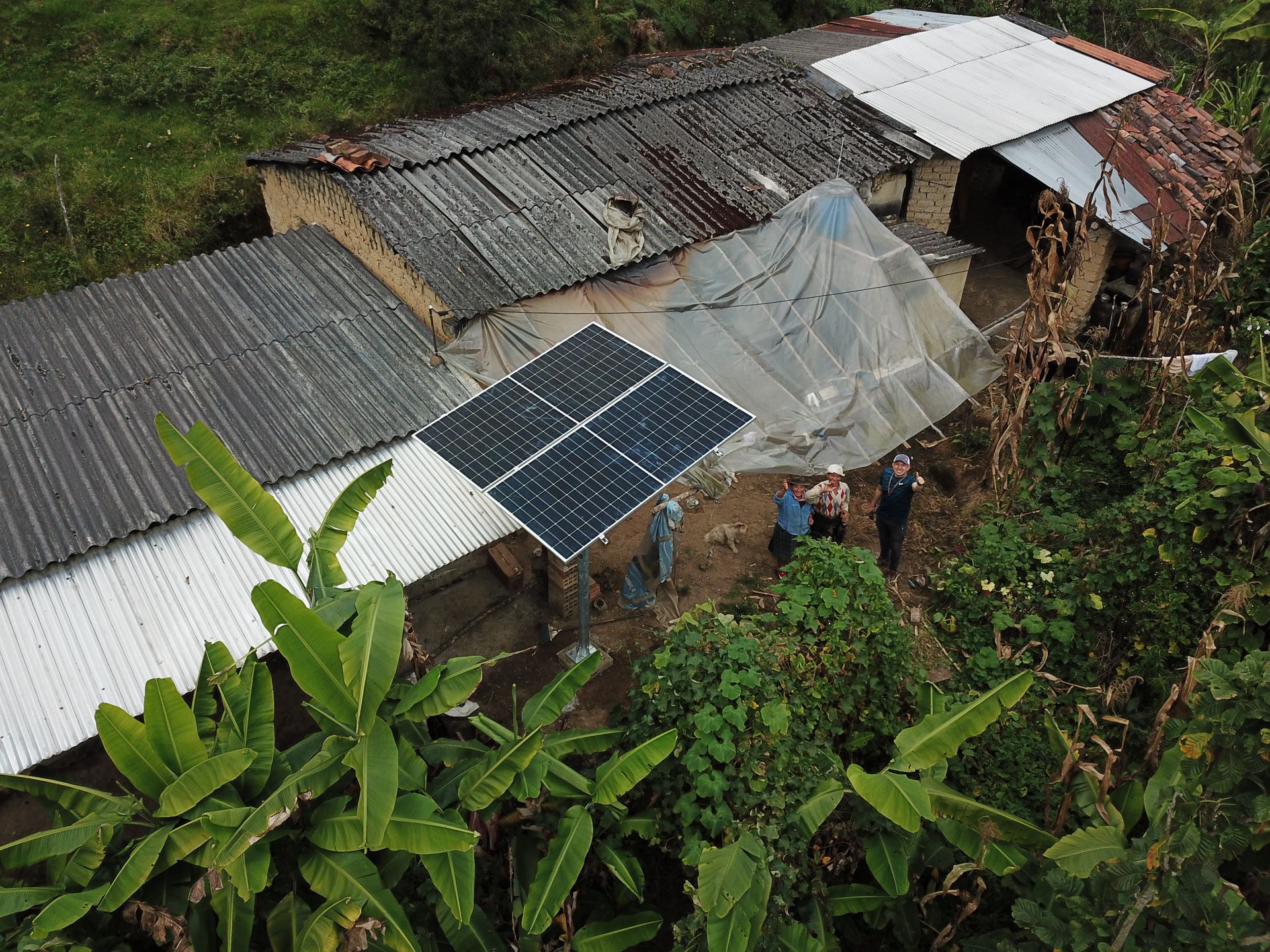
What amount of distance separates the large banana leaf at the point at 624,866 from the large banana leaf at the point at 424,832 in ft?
4.25

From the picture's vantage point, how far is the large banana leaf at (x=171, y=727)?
4.98m

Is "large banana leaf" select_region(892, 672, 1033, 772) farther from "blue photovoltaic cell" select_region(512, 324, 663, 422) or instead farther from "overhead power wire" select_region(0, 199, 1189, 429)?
"overhead power wire" select_region(0, 199, 1189, 429)

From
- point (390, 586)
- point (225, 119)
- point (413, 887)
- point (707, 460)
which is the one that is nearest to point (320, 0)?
point (225, 119)

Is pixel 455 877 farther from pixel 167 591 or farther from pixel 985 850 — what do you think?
pixel 167 591

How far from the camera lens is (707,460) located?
9539 millimetres

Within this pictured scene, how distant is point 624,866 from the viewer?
5.64 m

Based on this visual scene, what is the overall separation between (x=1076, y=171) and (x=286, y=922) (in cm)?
1406

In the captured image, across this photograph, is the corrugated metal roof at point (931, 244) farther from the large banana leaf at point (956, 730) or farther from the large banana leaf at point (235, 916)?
the large banana leaf at point (235, 916)

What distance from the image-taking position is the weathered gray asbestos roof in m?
9.75

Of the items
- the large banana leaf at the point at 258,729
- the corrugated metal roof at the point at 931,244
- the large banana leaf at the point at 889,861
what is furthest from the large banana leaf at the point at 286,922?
the corrugated metal roof at the point at 931,244

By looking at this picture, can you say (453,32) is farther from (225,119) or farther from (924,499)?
(924,499)

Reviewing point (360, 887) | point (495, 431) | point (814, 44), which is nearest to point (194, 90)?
point (814, 44)

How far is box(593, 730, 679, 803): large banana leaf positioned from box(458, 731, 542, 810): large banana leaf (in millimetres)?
588

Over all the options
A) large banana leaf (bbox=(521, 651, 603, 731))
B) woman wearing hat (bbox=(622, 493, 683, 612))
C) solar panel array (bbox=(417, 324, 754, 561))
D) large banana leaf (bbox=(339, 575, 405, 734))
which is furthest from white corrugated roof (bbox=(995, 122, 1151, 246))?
large banana leaf (bbox=(339, 575, 405, 734))
